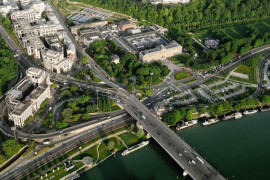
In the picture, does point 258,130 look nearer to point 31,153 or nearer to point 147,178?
point 147,178

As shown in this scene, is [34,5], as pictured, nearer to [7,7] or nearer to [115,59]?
[7,7]

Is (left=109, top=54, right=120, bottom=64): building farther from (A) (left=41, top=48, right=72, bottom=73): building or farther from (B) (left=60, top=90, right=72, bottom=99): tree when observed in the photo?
(B) (left=60, top=90, right=72, bottom=99): tree

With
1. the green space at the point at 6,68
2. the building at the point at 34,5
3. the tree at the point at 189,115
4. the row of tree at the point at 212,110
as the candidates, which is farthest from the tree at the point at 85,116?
the building at the point at 34,5

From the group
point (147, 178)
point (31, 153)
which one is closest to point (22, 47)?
point (31, 153)

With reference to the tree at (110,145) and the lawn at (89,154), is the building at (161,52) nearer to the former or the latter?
the tree at (110,145)

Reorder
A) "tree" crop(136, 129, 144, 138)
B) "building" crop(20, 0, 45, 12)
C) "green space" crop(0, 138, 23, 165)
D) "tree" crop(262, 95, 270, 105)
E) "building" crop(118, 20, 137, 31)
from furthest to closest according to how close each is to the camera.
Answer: "building" crop(20, 0, 45, 12), "building" crop(118, 20, 137, 31), "tree" crop(262, 95, 270, 105), "tree" crop(136, 129, 144, 138), "green space" crop(0, 138, 23, 165)

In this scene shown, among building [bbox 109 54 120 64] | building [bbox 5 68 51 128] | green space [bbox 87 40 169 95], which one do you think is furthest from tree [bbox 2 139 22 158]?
building [bbox 109 54 120 64]
